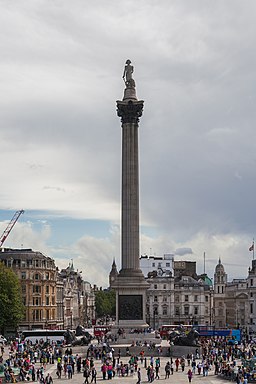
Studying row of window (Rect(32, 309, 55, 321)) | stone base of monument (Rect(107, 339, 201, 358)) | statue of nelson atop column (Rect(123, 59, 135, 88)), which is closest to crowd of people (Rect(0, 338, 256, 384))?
stone base of monument (Rect(107, 339, 201, 358))

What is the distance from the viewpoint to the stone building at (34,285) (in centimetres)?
13950

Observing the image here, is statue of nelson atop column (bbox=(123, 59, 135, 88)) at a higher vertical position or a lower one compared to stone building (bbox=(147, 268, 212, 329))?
higher

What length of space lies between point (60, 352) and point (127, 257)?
23.5 m

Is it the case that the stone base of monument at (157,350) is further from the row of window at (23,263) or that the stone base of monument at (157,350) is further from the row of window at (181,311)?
the row of window at (181,311)

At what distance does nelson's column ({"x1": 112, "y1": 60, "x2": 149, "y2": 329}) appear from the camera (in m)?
95.0

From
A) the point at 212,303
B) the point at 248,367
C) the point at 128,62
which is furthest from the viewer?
the point at 212,303

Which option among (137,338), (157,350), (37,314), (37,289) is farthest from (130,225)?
(37,314)

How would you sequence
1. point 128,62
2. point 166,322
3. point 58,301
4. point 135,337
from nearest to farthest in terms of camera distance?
point 135,337 < point 128,62 < point 58,301 < point 166,322

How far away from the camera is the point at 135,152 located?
102 metres

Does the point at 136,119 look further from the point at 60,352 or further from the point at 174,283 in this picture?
the point at 174,283

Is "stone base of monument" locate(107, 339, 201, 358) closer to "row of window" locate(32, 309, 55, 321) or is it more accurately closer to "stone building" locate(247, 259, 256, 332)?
"row of window" locate(32, 309, 55, 321)

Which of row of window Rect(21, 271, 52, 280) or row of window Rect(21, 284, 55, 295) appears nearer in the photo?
row of window Rect(21, 284, 55, 295)

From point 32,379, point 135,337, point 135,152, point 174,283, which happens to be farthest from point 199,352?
point 174,283

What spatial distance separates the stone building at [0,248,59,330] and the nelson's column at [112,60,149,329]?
45.5 metres
